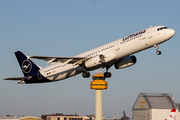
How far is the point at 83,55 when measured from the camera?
56.2 meters

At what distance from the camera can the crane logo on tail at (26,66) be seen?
6481 cm

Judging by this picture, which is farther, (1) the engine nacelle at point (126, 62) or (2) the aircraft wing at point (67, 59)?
(1) the engine nacelle at point (126, 62)

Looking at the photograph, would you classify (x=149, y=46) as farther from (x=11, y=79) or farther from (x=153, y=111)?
(x=153, y=111)

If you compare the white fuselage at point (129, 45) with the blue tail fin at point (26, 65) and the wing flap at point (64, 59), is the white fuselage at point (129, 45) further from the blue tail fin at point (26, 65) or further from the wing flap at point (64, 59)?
the blue tail fin at point (26, 65)

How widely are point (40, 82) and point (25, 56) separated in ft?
24.6

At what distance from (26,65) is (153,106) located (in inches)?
1827

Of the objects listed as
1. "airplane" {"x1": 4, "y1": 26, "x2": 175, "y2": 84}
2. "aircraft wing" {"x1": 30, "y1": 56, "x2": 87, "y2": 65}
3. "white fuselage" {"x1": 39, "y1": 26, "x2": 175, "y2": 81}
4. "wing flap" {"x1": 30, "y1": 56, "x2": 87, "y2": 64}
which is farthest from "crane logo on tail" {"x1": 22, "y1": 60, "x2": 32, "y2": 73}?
"wing flap" {"x1": 30, "y1": 56, "x2": 87, "y2": 64}

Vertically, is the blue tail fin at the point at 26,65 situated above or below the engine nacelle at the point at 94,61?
above

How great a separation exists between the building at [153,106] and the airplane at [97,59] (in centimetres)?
3957

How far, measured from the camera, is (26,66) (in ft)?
214

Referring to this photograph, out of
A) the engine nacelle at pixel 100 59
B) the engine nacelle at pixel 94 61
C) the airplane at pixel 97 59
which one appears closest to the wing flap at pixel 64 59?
the airplane at pixel 97 59

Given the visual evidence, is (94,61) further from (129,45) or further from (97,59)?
(129,45)

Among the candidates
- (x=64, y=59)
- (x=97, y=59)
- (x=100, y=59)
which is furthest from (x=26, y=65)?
(x=100, y=59)

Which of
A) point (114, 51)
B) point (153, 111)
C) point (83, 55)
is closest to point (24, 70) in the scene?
point (83, 55)
